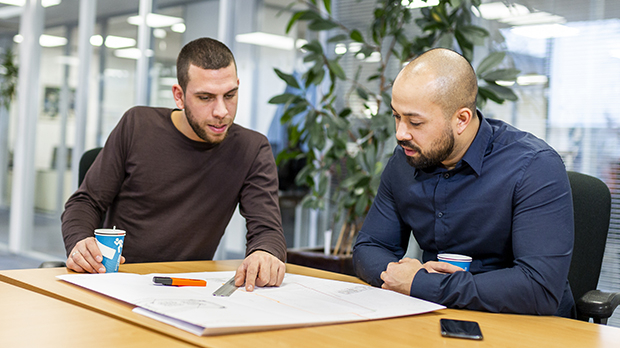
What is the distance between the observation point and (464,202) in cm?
157

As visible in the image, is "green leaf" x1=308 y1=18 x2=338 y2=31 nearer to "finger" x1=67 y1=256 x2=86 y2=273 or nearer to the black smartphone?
"finger" x1=67 y1=256 x2=86 y2=273

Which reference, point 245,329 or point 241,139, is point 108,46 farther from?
point 245,329

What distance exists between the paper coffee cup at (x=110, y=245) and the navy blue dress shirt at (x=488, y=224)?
664 mm

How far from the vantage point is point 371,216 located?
1788 millimetres

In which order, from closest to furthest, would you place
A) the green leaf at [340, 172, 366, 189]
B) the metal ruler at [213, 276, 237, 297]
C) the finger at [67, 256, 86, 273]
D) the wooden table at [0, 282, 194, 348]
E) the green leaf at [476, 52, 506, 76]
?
the wooden table at [0, 282, 194, 348], the metal ruler at [213, 276, 237, 297], the finger at [67, 256, 86, 273], the green leaf at [476, 52, 506, 76], the green leaf at [340, 172, 366, 189]

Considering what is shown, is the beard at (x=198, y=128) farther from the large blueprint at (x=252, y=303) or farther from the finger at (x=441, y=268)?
the finger at (x=441, y=268)

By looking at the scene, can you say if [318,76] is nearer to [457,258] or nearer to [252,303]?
[457,258]

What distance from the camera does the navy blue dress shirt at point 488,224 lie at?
1302 mm

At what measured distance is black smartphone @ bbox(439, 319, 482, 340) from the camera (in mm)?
1028

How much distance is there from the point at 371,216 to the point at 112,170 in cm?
93

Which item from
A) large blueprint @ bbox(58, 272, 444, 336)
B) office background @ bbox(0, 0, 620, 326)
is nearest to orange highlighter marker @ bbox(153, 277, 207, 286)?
large blueprint @ bbox(58, 272, 444, 336)

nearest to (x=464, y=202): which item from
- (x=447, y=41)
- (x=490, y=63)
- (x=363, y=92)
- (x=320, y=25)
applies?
(x=490, y=63)

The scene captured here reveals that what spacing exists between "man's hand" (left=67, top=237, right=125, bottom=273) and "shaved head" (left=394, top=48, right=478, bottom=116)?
0.92 metres

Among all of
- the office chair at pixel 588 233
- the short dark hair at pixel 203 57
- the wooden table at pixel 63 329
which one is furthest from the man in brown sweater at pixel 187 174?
the office chair at pixel 588 233
